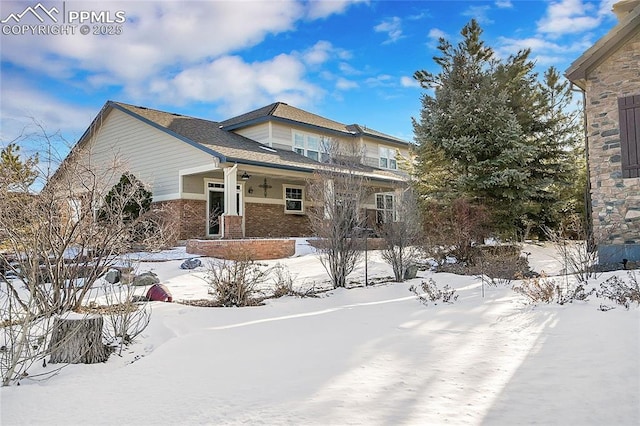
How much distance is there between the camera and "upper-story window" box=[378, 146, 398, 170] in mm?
23297

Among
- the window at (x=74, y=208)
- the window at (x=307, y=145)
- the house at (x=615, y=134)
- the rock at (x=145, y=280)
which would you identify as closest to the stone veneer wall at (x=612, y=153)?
the house at (x=615, y=134)

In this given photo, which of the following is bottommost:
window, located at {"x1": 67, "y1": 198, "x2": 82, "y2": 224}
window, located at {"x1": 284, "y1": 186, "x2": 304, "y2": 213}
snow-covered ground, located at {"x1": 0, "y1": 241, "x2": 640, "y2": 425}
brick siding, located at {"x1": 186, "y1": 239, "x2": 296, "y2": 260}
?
snow-covered ground, located at {"x1": 0, "y1": 241, "x2": 640, "y2": 425}

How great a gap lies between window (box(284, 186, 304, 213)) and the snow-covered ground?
1251 centimetres

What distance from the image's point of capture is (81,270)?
5.52 m

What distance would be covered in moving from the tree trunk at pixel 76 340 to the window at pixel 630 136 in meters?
10.4

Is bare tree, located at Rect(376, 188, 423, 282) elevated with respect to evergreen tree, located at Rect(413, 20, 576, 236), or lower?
lower

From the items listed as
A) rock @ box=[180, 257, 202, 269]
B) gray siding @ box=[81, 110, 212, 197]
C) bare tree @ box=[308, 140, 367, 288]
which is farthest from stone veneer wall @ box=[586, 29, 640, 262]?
gray siding @ box=[81, 110, 212, 197]

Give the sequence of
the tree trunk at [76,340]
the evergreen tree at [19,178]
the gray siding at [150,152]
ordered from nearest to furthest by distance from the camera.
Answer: the tree trunk at [76,340], the evergreen tree at [19,178], the gray siding at [150,152]

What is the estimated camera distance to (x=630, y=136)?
9.38 meters

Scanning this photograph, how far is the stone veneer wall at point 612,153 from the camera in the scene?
31.0ft

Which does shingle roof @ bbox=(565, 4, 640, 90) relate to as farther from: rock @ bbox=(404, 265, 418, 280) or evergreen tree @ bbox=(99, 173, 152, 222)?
evergreen tree @ bbox=(99, 173, 152, 222)

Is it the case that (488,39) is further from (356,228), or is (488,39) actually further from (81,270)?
(81,270)

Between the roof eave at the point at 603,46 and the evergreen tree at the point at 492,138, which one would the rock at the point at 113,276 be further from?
the roof eave at the point at 603,46

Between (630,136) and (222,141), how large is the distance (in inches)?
516
